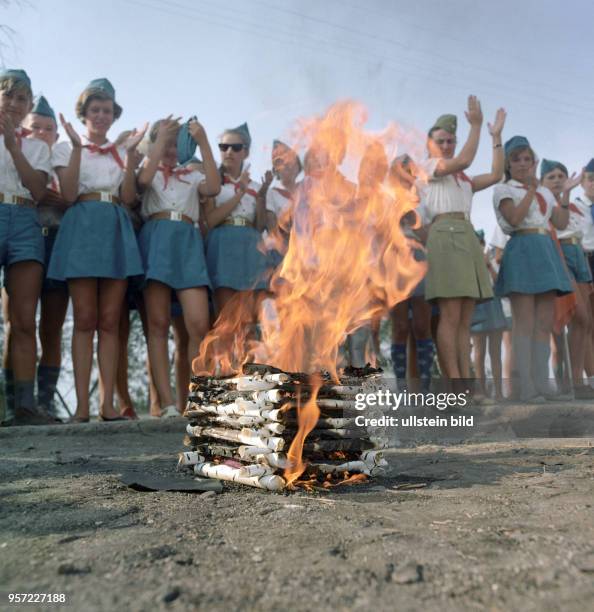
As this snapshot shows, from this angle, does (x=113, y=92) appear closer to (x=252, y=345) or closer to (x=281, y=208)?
(x=281, y=208)

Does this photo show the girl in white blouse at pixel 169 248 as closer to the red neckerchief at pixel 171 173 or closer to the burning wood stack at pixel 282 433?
the red neckerchief at pixel 171 173

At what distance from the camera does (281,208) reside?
668cm

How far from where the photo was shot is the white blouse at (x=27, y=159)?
17.5 feet

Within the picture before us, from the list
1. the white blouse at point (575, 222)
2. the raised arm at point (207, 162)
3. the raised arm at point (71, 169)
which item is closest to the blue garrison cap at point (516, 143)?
the white blouse at point (575, 222)

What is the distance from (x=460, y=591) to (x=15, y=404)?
15.3 feet

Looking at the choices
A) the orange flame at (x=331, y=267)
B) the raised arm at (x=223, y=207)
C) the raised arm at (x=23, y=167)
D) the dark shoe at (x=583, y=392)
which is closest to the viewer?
the orange flame at (x=331, y=267)

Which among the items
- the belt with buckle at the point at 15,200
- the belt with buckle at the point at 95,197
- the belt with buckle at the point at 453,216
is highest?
the belt with buckle at the point at 95,197

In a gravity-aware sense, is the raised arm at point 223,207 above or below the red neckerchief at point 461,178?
below

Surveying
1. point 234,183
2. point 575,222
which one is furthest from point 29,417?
point 575,222

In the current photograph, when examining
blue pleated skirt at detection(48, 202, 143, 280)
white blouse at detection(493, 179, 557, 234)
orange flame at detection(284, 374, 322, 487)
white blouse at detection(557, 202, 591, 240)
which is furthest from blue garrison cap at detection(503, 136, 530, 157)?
orange flame at detection(284, 374, 322, 487)

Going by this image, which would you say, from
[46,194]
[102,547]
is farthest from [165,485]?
[46,194]

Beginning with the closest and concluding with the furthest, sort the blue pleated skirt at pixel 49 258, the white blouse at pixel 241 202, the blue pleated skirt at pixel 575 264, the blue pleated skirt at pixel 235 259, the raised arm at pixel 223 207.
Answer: the blue pleated skirt at pixel 49 258 → the blue pleated skirt at pixel 235 259 → the raised arm at pixel 223 207 → the white blouse at pixel 241 202 → the blue pleated skirt at pixel 575 264

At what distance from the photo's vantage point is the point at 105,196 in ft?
18.3

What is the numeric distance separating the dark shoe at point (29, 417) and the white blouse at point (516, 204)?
4.76 m
